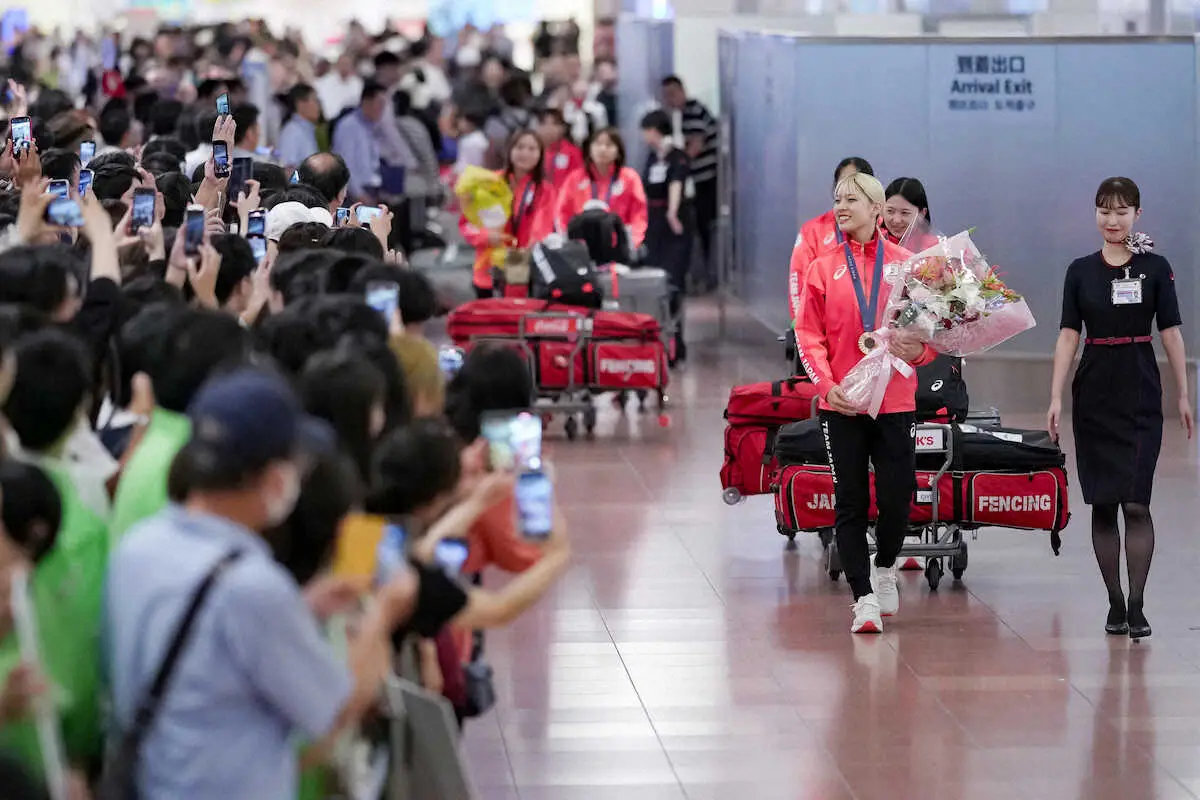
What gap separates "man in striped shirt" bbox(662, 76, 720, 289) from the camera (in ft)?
59.8

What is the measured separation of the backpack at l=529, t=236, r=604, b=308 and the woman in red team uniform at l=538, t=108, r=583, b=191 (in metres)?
2.71

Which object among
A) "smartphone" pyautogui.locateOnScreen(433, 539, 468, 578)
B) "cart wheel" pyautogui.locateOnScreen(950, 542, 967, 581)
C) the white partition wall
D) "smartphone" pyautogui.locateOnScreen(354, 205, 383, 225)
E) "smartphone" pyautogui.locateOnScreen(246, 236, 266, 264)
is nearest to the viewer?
"smartphone" pyautogui.locateOnScreen(433, 539, 468, 578)

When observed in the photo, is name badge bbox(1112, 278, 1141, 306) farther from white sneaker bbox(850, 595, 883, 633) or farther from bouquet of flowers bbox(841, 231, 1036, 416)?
white sneaker bbox(850, 595, 883, 633)

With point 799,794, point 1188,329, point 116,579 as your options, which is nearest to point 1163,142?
point 1188,329

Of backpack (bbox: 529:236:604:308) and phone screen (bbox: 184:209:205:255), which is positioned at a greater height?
phone screen (bbox: 184:209:205:255)

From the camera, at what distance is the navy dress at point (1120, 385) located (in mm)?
7418

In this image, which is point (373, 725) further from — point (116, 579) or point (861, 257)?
point (861, 257)

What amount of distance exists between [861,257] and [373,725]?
4193mm

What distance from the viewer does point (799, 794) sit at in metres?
5.82

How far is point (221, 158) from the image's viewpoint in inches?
319

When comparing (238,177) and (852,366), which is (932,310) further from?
(238,177)

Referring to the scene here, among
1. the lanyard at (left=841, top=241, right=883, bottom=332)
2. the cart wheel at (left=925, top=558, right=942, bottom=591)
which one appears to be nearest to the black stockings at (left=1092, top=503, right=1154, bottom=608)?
the cart wheel at (left=925, top=558, right=942, bottom=591)

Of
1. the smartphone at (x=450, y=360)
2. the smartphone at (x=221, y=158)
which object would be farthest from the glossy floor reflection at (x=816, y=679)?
the smartphone at (x=221, y=158)

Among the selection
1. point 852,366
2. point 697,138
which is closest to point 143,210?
point 852,366
